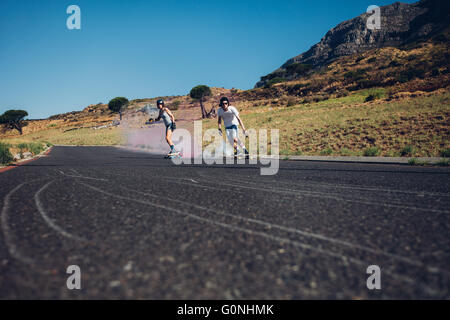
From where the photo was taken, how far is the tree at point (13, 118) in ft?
222

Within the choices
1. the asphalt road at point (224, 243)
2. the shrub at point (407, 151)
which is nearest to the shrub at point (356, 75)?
the shrub at point (407, 151)

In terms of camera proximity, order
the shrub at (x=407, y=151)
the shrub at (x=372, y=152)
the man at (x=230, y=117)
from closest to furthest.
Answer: the man at (x=230, y=117) → the shrub at (x=407, y=151) → the shrub at (x=372, y=152)

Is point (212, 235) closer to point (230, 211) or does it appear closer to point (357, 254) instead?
point (230, 211)

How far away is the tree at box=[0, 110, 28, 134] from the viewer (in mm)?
67562

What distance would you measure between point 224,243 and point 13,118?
3486 inches

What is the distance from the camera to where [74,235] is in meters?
2.30

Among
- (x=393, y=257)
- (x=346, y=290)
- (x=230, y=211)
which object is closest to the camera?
(x=346, y=290)

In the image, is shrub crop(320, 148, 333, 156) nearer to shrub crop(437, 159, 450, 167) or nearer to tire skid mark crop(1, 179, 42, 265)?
shrub crop(437, 159, 450, 167)

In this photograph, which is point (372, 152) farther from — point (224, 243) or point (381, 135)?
point (224, 243)

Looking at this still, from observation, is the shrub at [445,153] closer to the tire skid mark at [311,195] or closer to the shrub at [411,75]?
the tire skid mark at [311,195]

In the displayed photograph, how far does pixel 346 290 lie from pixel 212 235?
1.16m

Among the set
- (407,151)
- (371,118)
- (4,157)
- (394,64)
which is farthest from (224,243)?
(394,64)

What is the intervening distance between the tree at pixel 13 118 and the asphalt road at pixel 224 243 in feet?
277
